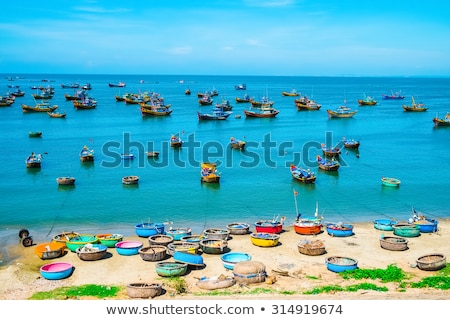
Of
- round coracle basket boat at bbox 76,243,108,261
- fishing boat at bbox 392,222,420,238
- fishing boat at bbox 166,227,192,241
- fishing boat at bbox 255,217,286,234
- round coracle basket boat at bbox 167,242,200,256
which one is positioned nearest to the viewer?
round coracle basket boat at bbox 76,243,108,261

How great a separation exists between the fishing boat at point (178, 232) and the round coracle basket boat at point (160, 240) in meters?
0.58

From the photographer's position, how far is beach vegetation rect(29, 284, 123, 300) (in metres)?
17.8

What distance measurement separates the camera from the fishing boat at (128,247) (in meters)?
23.3

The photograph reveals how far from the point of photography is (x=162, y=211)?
3191 centimetres

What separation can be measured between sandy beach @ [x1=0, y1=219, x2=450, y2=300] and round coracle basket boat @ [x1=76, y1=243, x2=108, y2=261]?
233mm

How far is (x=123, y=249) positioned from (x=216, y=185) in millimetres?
15548

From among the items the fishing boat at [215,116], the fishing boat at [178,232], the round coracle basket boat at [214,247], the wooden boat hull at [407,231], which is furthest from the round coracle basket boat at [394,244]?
the fishing boat at [215,116]

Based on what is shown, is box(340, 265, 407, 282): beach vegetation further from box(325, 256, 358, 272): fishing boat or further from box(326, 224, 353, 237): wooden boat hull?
box(326, 224, 353, 237): wooden boat hull

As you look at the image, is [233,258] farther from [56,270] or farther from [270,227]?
[56,270]

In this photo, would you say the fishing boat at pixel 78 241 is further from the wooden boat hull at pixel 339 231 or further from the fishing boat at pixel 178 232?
the wooden boat hull at pixel 339 231

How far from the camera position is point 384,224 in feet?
90.6

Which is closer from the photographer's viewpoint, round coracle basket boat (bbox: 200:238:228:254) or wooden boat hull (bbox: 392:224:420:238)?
round coracle basket boat (bbox: 200:238:228:254)

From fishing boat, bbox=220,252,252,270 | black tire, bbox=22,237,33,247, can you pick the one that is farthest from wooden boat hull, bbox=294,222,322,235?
black tire, bbox=22,237,33,247
